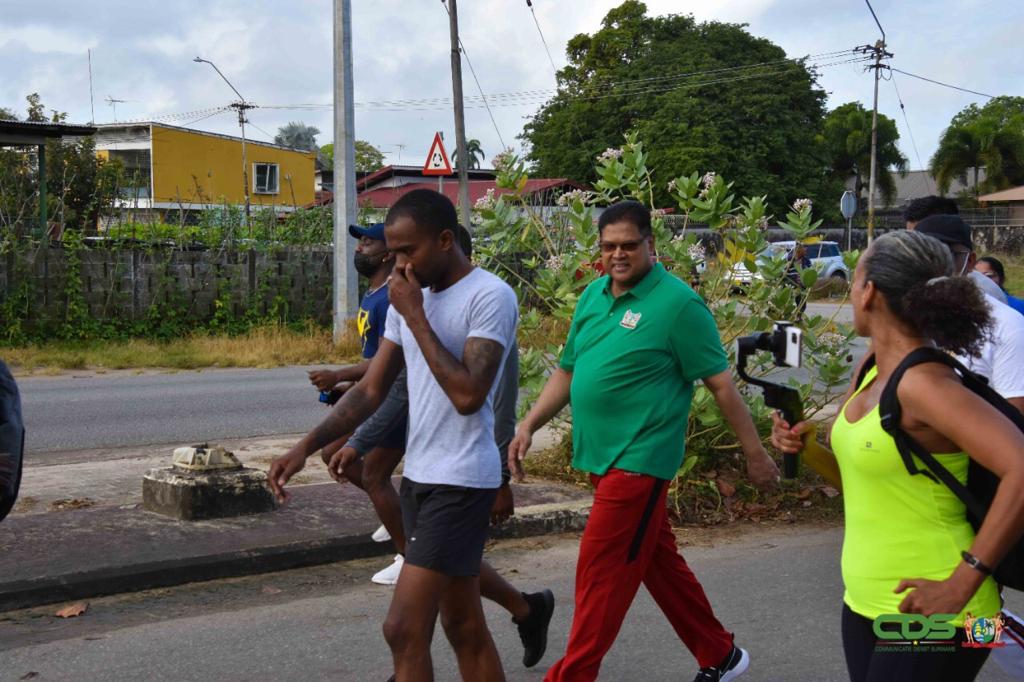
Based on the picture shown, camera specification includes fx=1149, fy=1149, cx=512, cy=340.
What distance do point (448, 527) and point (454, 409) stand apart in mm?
375

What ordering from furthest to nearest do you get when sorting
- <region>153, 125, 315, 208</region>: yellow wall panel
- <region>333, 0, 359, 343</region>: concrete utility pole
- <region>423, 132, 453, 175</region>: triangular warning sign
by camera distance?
<region>153, 125, 315, 208</region>: yellow wall panel → <region>423, 132, 453, 175</region>: triangular warning sign → <region>333, 0, 359, 343</region>: concrete utility pole

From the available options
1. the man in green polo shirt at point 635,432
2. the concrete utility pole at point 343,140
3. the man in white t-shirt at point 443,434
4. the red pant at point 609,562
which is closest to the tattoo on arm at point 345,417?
the man in white t-shirt at point 443,434

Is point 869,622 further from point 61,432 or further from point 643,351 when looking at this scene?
point 61,432

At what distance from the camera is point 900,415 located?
2748 mm

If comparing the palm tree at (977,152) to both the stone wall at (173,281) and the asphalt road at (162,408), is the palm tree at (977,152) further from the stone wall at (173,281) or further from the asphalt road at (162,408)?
the asphalt road at (162,408)

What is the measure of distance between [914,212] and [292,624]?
365 cm

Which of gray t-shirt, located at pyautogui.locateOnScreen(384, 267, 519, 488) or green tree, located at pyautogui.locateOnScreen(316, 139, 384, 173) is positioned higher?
green tree, located at pyautogui.locateOnScreen(316, 139, 384, 173)

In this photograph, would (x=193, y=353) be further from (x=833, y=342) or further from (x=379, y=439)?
(x=379, y=439)

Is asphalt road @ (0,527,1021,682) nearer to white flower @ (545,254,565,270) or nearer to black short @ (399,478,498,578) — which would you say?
black short @ (399,478,498,578)

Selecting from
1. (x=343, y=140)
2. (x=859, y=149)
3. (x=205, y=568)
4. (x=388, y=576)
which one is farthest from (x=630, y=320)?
(x=859, y=149)

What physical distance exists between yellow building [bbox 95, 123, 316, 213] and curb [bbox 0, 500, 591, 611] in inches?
1478

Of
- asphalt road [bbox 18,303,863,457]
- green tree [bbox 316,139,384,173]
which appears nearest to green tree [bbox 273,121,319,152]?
green tree [bbox 316,139,384,173]

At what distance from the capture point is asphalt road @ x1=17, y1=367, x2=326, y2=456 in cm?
1045

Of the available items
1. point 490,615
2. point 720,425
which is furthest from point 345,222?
point 490,615
